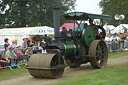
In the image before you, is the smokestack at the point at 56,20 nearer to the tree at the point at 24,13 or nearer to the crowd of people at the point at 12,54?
the crowd of people at the point at 12,54

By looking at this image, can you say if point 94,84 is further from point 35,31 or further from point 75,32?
point 35,31

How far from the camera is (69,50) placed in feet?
31.7

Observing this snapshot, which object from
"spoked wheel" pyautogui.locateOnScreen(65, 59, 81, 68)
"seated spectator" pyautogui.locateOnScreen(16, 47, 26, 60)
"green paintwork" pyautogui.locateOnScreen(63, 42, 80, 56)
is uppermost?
"green paintwork" pyautogui.locateOnScreen(63, 42, 80, 56)

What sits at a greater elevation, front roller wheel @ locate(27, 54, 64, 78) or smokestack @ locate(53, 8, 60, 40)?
smokestack @ locate(53, 8, 60, 40)

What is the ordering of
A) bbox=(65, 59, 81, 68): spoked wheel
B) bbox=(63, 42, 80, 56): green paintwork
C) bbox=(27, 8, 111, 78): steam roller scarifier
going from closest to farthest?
bbox=(27, 8, 111, 78): steam roller scarifier
bbox=(63, 42, 80, 56): green paintwork
bbox=(65, 59, 81, 68): spoked wheel

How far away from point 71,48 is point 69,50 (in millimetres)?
139

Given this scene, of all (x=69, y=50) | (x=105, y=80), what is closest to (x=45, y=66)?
(x=69, y=50)

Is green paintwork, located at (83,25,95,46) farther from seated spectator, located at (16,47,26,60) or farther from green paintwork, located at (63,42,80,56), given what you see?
seated spectator, located at (16,47,26,60)

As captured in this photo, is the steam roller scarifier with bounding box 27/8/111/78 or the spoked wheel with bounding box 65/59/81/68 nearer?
the steam roller scarifier with bounding box 27/8/111/78

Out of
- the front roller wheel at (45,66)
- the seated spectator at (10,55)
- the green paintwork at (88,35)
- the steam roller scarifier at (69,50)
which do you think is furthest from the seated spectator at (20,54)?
the front roller wheel at (45,66)

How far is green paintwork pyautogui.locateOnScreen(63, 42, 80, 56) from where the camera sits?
9.46m

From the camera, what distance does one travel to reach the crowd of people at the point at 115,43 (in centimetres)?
1896

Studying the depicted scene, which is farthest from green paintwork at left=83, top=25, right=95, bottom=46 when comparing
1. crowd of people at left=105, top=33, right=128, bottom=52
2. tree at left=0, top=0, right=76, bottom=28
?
tree at left=0, top=0, right=76, bottom=28

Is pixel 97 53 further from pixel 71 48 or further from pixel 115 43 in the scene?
pixel 115 43
